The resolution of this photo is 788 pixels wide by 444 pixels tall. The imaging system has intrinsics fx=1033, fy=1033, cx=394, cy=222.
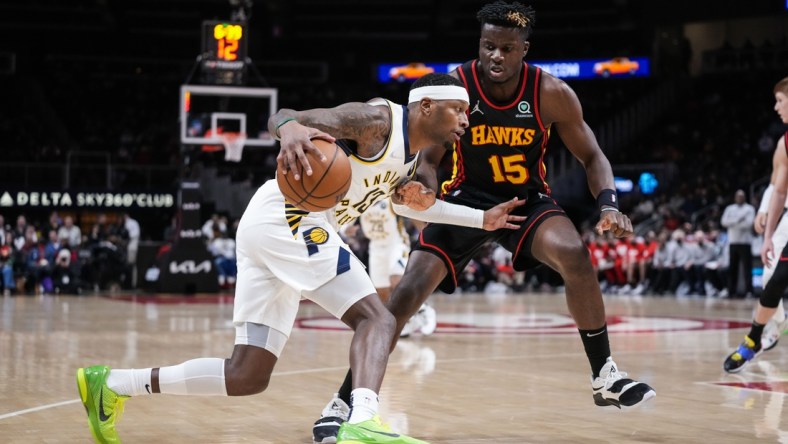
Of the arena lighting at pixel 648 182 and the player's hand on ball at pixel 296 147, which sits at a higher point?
the player's hand on ball at pixel 296 147

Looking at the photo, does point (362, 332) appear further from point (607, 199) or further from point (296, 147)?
point (607, 199)

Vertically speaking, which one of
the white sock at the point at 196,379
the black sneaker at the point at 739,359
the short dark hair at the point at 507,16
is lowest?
the black sneaker at the point at 739,359

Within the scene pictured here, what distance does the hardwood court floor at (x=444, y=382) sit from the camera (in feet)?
17.2

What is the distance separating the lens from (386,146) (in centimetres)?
474

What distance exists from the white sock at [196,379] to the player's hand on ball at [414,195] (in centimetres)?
117

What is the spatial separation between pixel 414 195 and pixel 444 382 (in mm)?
2464

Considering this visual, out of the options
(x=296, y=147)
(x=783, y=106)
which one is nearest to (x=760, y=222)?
(x=783, y=106)

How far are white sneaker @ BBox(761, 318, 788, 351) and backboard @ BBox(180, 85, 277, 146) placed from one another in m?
11.1

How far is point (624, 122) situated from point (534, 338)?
73.6ft

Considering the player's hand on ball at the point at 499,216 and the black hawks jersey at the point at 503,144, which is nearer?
the player's hand on ball at the point at 499,216

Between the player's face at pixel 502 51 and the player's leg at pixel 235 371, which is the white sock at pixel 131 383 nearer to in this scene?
the player's leg at pixel 235 371

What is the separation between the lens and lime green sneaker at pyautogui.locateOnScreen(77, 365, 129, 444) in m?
4.71

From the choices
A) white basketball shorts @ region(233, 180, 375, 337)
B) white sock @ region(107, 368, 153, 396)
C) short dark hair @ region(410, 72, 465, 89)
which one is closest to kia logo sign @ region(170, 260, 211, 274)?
white sock @ region(107, 368, 153, 396)

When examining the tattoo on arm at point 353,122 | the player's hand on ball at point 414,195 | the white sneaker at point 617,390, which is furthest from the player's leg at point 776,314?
the tattoo on arm at point 353,122
